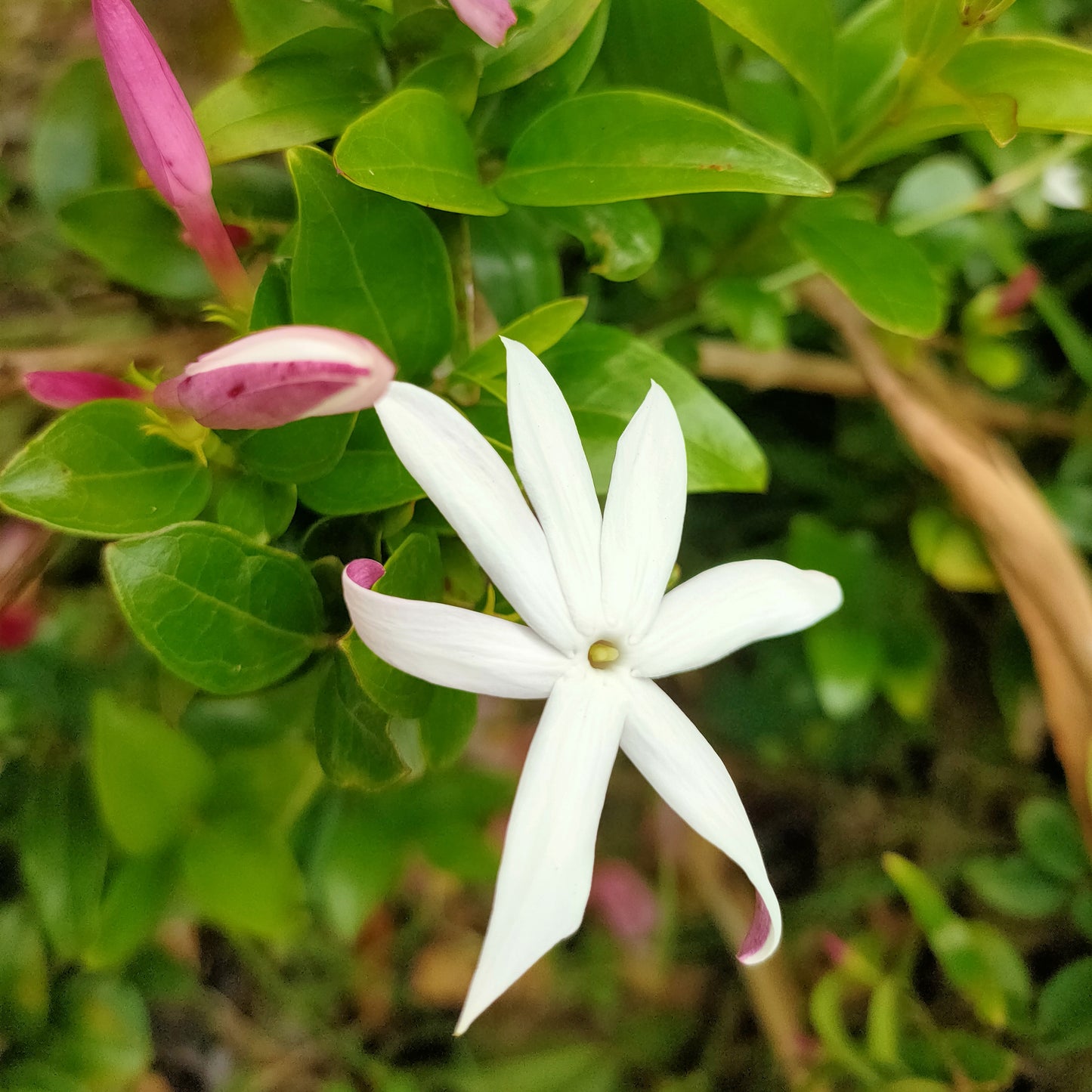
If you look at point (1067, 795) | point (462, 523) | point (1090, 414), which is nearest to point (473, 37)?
point (462, 523)

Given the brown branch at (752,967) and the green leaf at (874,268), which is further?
the brown branch at (752,967)

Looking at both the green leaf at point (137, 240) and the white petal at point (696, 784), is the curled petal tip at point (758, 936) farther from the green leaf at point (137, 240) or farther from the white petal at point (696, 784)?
the green leaf at point (137, 240)

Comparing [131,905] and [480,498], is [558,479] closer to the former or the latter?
[480,498]

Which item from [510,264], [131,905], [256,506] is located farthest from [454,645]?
[131,905]

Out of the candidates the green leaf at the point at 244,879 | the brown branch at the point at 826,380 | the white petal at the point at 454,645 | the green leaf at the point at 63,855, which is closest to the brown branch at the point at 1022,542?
the brown branch at the point at 826,380

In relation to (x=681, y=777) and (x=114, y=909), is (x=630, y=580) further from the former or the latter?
(x=114, y=909)
